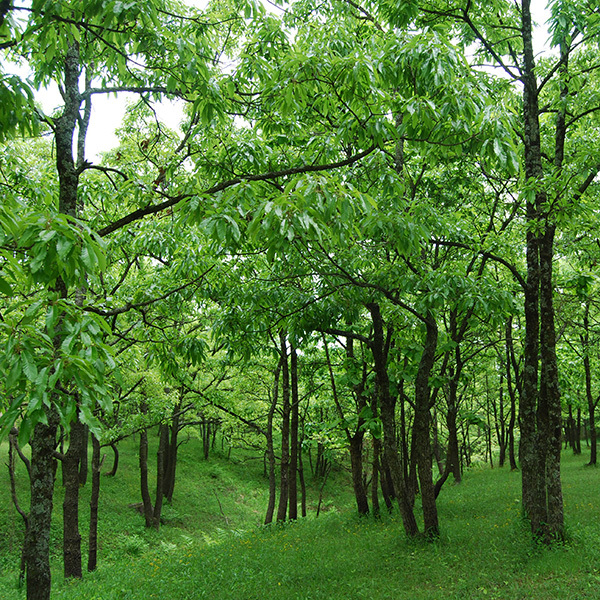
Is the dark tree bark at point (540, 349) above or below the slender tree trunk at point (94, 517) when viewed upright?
above

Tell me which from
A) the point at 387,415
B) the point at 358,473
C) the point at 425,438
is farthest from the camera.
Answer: the point at 358,473

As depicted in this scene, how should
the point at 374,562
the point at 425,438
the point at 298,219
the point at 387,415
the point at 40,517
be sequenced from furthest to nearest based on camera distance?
the point at 387,415
the point at 425,438
the point at 374,562
the point at 40,517
the point at 298,219

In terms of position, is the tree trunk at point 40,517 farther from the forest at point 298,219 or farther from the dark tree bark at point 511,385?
the dark tree bark at point 511,385

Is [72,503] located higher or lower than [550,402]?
lower

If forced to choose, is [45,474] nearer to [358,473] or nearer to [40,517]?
[40,517]

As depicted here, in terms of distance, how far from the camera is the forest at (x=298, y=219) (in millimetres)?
3225

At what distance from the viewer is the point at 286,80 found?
443 centimetres

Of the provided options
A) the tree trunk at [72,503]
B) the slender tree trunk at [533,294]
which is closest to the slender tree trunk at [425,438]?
the slender tree trunk at [533,294]

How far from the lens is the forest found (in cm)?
322

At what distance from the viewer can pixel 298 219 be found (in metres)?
3.12

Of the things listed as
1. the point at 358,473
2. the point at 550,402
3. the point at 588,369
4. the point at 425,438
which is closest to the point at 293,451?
the point at 358,473

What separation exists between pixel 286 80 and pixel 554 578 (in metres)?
7.88

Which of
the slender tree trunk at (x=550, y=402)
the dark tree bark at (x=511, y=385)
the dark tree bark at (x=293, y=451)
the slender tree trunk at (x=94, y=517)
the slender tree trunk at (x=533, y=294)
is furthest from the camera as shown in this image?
the dark tree bark at (x=511, y=385)

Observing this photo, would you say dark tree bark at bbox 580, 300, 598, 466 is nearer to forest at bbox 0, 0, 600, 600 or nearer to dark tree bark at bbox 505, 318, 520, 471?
dark tree bark at bbox 505, 318, 520, 471
